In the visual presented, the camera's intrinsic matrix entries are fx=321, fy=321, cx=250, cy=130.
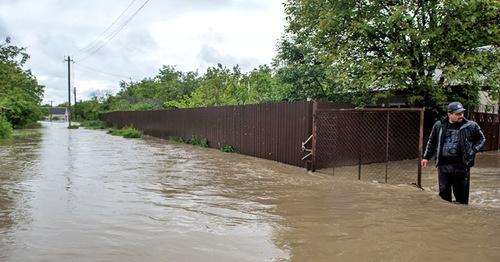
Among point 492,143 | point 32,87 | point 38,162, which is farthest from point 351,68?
point 32,87

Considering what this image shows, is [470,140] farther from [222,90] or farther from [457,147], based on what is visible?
[222,90]

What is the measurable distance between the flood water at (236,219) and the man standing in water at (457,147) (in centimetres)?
39

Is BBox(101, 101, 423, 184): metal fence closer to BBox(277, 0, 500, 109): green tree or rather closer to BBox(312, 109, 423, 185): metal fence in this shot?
BBox(312, 109, 423, 185): metal fence

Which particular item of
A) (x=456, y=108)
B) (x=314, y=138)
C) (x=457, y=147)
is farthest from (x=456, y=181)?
(x=314, y=138)

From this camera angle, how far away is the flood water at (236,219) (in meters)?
3.32

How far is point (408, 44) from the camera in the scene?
29.0 feet

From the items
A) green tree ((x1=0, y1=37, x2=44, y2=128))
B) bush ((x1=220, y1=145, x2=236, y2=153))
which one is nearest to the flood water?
bush ((x1=220, y1=145, x2=236, y2=153))

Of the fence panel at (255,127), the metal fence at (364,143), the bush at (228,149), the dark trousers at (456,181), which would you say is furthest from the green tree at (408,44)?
the bush at (228,149)

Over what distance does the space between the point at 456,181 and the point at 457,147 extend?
545mm

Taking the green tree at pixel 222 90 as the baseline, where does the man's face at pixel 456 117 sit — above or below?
below

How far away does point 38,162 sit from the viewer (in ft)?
31.2

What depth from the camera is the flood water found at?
3.32 m

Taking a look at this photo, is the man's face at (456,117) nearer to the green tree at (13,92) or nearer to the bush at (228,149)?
the bush at (228,149)

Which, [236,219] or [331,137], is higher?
[331,137]
